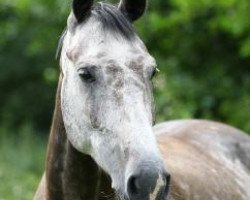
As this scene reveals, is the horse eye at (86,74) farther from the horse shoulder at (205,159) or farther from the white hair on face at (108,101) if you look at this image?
the horse shoulder at (205,159)

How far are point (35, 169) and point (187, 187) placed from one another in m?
6.61

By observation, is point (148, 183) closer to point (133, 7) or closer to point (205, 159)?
point (133, 7)

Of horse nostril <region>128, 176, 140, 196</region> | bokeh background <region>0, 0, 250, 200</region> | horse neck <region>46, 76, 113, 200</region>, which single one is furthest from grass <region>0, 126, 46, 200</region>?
horse nostril <region>128, 176, 140, 196</region>

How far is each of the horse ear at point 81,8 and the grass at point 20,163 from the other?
4.03 m

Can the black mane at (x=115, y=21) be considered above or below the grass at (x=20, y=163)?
Answer: above

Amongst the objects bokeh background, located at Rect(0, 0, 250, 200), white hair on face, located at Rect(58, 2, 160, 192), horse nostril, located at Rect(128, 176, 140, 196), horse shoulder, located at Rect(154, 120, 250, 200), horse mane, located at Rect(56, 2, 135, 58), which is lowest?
bokeh background, located at Rect(0, 0, 250, 200)

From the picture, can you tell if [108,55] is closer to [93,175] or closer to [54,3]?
[93,175]

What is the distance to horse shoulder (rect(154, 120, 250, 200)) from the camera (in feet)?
14.5

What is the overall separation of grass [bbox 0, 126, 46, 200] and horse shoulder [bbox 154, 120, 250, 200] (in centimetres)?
255

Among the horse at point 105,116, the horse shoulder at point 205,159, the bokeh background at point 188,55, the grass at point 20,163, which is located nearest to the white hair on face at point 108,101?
the horse at point 105,116

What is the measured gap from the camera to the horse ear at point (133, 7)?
11.9ft

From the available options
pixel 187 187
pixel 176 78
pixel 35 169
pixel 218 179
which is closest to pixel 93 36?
pixel 187 187

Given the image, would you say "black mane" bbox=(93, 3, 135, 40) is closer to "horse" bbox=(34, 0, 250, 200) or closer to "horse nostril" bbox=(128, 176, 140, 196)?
"horse" bbox=(34, 0, 250, 200)

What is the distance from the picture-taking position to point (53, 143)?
3.69m
